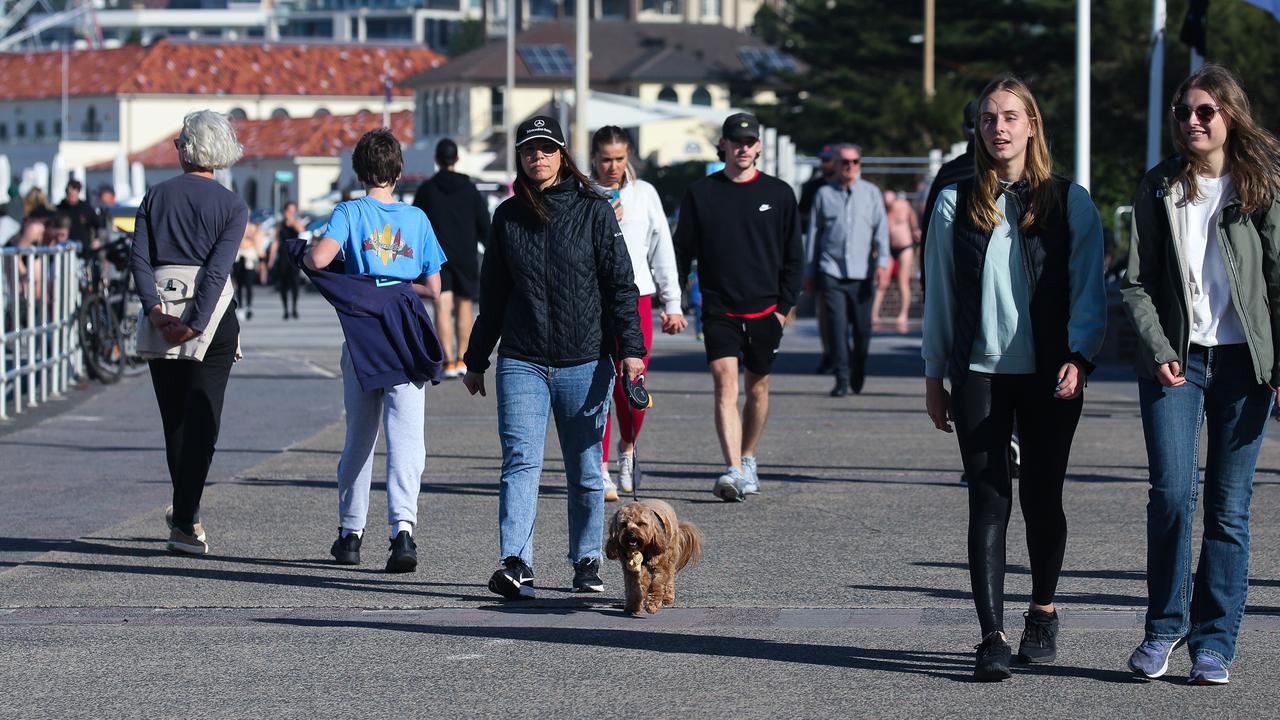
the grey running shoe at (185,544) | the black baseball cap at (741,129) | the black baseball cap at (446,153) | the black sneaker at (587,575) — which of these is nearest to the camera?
the black sneaker at (587,575)

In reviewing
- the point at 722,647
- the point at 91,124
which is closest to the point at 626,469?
the point at 722,647

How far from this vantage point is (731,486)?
33.9ft

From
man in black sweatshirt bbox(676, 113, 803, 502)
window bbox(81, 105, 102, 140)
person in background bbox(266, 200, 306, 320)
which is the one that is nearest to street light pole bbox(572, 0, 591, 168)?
person in background bbox(266, 200, 306, 320)

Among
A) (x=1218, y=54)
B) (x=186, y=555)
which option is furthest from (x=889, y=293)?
(x=186, y=555)

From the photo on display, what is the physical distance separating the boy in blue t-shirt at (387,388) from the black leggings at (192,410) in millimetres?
732

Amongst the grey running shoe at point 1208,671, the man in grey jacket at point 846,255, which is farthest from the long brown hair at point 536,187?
the man in grey jacket at point 846,255

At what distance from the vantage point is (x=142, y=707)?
5.96 m

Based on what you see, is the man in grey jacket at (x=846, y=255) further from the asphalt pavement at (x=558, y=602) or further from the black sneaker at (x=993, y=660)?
the black sneaker at (x=993, y=660)

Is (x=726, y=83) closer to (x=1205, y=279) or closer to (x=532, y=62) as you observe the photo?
(x=532, y=62)

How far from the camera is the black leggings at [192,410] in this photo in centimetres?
885

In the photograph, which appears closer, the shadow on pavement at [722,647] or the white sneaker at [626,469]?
the shadow on pavement at [722,647]

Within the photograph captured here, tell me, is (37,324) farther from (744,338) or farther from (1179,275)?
(1179,275)

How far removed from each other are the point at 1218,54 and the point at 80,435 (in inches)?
950

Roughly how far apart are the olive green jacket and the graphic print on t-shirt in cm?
324
